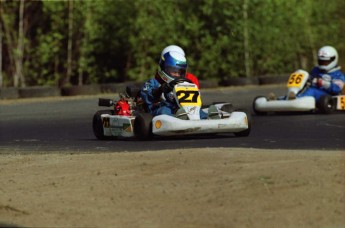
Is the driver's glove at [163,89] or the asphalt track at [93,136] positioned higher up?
the driver's glove at [163,89]

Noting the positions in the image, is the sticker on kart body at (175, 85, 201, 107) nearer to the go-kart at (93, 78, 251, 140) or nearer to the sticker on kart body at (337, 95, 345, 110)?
the go-kart at (93, 78, 251, 140)

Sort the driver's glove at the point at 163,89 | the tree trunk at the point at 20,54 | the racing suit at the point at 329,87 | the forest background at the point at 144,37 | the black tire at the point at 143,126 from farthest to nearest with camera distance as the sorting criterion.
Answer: the forest background at the point at 144,37
the tree trunk at the point at 20,54
the racing suit at the point at 329,87
the driver's glove at the point at 163,89
the black tire at the point at 143,126

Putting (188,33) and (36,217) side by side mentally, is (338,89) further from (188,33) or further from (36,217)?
(36,217)

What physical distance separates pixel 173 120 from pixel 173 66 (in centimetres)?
134

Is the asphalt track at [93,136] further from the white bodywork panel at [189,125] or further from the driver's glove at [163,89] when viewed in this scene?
the driver's glove at [163,89]

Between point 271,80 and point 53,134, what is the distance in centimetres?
1113

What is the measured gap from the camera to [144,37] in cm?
2661

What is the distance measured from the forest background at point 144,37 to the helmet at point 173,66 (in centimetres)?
1127

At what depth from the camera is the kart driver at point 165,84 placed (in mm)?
14555

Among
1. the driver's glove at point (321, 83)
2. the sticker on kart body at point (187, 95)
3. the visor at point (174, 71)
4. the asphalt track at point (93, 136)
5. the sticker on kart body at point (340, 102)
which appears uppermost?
the visor at point (174, 71)

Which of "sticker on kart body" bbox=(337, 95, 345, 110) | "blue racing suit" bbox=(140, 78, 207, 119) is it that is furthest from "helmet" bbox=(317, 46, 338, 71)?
"blue racing suit" bbox=(140, 78, 207, 119)

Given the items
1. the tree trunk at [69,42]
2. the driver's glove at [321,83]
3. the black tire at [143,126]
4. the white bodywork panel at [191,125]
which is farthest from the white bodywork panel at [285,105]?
the tree trunk at [69,42]

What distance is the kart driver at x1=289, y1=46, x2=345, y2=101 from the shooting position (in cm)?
1908

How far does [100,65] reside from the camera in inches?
1081
